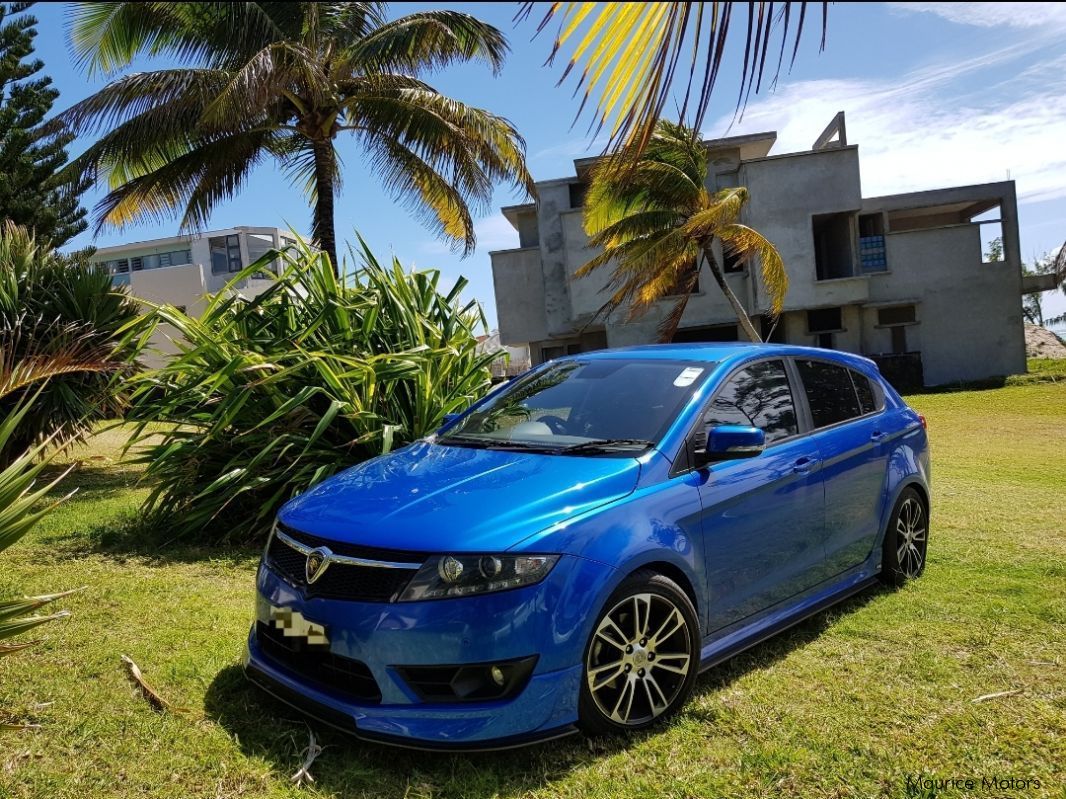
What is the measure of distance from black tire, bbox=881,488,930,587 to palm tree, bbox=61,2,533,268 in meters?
10.6

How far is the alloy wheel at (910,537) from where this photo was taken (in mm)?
5305

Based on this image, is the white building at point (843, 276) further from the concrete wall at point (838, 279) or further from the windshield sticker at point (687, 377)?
the windshield sticker at point (687, 377)

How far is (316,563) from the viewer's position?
3.30 m

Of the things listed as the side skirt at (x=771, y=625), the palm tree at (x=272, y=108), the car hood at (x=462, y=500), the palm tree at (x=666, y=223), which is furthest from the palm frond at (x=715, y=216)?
the car hood at (x=462, y=500)

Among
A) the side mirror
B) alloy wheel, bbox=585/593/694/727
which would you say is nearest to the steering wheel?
the side mirror

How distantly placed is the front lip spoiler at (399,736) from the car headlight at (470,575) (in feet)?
1.69

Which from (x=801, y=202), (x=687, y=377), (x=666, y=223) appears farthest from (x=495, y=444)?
(x=801, y=202)

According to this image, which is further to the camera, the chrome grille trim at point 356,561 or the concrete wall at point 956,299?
the concrete wall at point 956,299

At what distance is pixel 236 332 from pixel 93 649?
345 centimetres

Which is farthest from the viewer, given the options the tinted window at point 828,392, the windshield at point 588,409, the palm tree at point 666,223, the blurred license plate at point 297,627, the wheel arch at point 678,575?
the palm tree at point 666,223

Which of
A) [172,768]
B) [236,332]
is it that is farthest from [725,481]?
[236,332]

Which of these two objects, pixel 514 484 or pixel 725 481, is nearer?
pixel 514 484

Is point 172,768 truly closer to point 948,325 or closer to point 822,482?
point 822,482

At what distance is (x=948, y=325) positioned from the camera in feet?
95.7
